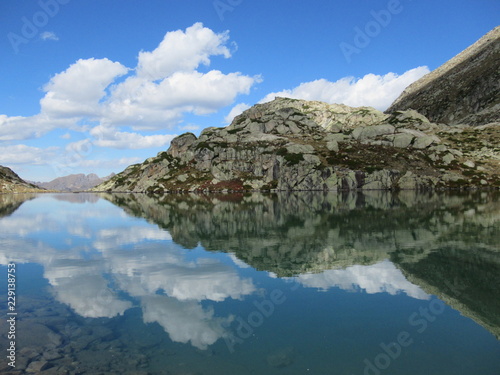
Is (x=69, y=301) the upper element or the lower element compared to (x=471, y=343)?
upper

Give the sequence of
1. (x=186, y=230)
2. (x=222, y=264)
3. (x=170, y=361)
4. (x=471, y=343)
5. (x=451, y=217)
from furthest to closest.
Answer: (x=451, y=217) → (x=186, y=230) → (x=222, y=264) → (x=471, y=343) → (x=170, y=361)

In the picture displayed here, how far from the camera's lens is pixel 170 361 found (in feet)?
42.9

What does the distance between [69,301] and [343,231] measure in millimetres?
35035

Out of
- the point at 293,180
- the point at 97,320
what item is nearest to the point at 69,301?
the point at 97,320

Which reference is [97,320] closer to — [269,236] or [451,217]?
[269,236]
